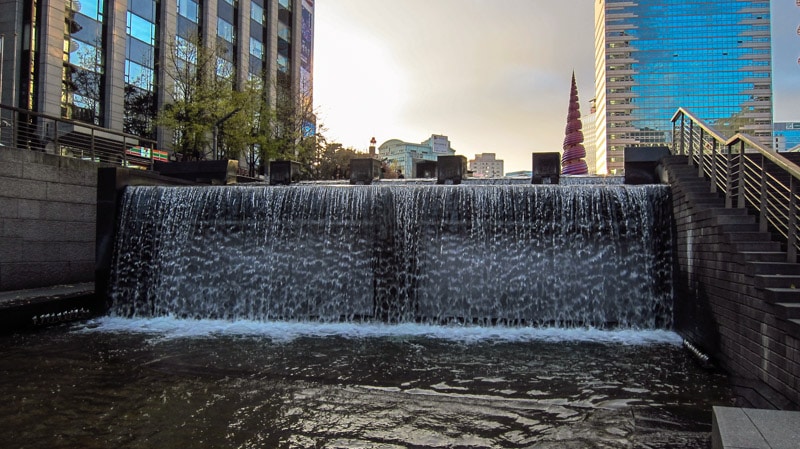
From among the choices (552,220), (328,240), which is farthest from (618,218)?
(328,240)

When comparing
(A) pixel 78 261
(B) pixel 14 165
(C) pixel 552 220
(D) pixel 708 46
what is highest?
(D) pixel 708 46

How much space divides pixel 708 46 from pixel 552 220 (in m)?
144

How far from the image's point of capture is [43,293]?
10.2 metres

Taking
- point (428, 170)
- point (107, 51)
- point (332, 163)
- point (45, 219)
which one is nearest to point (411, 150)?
point (332, 163)

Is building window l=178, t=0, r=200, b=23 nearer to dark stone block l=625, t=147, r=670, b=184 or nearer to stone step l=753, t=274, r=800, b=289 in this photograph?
dark stone block l=625, t=147, r=670, b=184

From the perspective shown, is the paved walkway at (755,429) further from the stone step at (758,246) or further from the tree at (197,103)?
the tree at (197,103)

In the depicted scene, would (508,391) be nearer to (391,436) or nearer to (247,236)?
(391,436)

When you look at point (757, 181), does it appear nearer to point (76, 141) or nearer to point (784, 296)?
point (784, 296)

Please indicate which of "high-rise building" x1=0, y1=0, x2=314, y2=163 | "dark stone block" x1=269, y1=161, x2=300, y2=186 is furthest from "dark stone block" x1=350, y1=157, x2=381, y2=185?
"high-rise building" x1=0, y1=0, x2=314, y2=163

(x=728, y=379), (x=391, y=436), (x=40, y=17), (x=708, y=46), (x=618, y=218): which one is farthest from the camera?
(x=708, y=46)

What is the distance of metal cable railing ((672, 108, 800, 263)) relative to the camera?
5996 mm

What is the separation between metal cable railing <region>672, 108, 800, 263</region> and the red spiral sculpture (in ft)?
67.5

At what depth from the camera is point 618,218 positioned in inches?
389

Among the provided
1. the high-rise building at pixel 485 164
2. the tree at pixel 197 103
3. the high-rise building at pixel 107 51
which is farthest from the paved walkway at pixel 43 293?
the high-rise building at pixel 485 164
